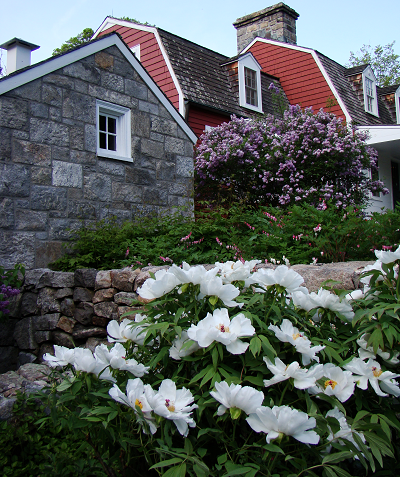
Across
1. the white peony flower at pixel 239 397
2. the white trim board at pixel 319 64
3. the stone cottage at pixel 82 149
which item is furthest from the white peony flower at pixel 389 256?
the white trim board at pixel 319 64

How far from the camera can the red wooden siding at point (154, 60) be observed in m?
11.1

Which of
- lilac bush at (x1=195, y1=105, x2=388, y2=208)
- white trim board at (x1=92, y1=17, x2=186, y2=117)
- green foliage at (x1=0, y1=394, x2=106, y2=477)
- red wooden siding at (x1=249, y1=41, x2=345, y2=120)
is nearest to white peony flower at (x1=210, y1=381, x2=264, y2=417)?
green foliage at (x1=0, y1=394, x2=106, y2=477)

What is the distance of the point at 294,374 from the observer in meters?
1.49

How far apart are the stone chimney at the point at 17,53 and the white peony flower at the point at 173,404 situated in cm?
A: 644

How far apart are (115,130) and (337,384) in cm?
636

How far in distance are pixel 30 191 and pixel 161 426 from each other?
494 centimetres

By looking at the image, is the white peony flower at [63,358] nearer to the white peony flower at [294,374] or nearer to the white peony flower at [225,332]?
the white peony flower at [225,332]

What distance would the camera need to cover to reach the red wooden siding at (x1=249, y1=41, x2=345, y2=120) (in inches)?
572

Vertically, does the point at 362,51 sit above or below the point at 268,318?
above

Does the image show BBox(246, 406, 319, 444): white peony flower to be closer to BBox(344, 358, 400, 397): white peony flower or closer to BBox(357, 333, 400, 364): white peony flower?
BBox(344, 358, 400, 397): white peony flower

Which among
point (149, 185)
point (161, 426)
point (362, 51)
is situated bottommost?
point (161, 426)

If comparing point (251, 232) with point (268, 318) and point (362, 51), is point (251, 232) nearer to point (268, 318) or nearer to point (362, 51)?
point (268, 318)

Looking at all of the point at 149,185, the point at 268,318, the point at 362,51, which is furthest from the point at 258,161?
the point at 362,51

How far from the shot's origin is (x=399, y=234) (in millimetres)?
4684
